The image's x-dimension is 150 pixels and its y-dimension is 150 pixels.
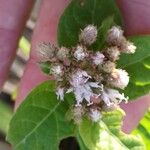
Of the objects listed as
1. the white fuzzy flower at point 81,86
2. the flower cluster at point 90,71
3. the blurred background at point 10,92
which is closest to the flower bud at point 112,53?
the flower cluster at point 90,71

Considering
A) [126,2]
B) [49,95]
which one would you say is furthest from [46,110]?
[126,2]

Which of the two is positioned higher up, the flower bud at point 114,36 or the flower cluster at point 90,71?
the flower bud at point 114,36

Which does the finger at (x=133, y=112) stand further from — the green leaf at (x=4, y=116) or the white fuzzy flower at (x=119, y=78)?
the green leaf at (x=4, y=116)

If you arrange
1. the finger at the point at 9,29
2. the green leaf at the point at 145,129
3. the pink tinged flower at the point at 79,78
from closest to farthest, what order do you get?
the pink tinged flower at the point at 79,78
the finger at the point at 9,29
the green leaf at the point at 145,129

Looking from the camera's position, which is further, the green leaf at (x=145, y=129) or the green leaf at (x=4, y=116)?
the green leaf at (x=4, y=116)

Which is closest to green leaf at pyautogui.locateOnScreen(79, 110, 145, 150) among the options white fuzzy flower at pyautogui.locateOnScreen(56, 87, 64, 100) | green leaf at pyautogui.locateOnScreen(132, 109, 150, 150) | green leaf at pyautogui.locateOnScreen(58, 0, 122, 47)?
white fuzzy flower at pyautogui.locateOnScreen(56, 87, 64, 100)

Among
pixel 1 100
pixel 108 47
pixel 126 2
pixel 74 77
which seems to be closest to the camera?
pixel 74 77

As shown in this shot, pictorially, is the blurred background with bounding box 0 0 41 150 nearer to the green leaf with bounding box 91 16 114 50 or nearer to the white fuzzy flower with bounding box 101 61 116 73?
the green leaf with bounding box 91 16 114 50

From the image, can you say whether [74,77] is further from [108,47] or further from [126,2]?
[126,2]
